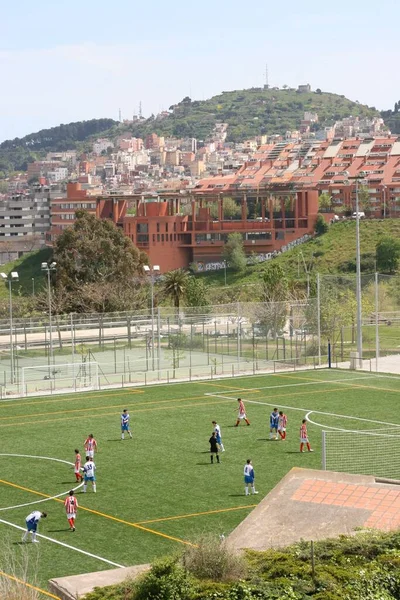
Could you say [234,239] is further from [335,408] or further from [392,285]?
[335,408]

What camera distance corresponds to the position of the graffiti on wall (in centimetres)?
15400

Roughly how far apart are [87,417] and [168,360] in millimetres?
16070

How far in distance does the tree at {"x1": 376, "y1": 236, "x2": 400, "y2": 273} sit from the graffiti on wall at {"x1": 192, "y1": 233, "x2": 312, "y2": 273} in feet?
61.3

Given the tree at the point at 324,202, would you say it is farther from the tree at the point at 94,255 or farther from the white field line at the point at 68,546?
the white field line at the point at 68,546

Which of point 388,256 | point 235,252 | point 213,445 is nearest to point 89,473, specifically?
point 213,445

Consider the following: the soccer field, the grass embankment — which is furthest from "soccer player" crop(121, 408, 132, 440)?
the grass embankment

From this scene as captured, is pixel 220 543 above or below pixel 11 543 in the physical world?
above

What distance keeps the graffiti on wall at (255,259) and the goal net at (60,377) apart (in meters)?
88.9

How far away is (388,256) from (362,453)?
9847 centimetres

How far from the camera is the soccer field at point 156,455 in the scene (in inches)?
1286

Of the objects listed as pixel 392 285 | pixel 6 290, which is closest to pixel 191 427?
pixel 392 285

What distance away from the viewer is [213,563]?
23500mm

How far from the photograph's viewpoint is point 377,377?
6544 cm

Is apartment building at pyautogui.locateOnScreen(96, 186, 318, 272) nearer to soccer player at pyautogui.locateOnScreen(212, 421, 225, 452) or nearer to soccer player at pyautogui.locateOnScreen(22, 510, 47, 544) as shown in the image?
soccer player at pyautogui.locateOnScreen(212, 421, 225, 452)
